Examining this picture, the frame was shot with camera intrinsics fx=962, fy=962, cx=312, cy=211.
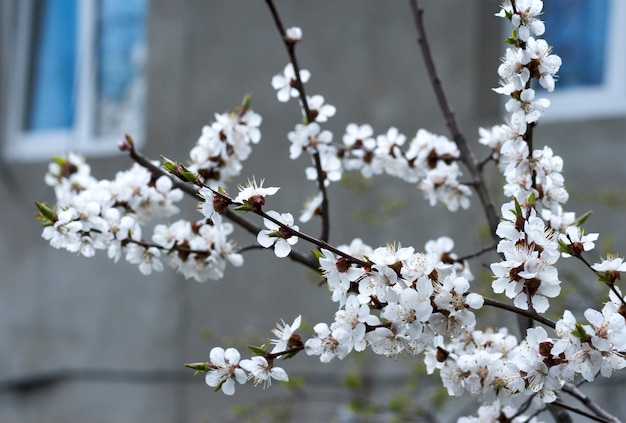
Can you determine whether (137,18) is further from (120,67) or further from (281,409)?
(281,409)

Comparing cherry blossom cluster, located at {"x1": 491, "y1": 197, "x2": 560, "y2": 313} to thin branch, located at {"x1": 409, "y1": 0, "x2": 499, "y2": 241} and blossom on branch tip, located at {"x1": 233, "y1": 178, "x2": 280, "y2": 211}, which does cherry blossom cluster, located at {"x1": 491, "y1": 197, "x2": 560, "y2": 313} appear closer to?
blossom on branch tip, located at {"x1": 233, "y1": 178, "x2": 280, "y2": 211}

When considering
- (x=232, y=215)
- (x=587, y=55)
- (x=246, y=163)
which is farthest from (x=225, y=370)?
(x=246, y=163)

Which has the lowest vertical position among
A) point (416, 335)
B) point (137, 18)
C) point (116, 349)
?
point (416, 335)

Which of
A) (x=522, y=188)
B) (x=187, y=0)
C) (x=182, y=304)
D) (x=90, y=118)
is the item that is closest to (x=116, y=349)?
(x=182, y=304)

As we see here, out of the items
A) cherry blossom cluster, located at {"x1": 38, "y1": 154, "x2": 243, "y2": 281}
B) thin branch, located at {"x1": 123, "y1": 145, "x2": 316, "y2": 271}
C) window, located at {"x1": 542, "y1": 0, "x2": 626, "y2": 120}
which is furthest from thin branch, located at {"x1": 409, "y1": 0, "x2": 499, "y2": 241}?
window, located at {"x1": 542, "y1": 0, "x2": 626, "y2": 120}

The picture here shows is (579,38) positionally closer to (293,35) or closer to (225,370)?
(293,35)

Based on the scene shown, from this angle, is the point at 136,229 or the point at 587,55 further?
the point at 587,55

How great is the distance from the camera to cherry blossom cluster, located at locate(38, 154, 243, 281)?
5.46ft

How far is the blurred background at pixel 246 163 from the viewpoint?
13.6 ft

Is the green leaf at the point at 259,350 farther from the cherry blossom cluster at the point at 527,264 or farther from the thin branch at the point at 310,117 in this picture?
the thin branch at the point at 310,117

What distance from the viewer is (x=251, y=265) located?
4.93m

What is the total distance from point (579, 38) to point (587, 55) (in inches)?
3.5

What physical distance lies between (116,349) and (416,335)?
437 centimetres

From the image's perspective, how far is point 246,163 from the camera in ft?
16.2
